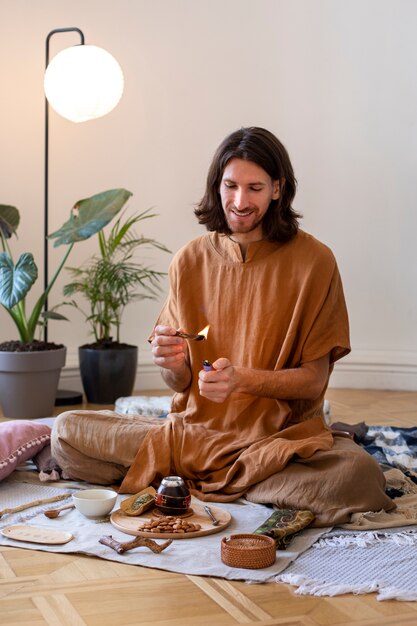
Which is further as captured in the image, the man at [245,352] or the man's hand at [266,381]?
the man at [245,352]

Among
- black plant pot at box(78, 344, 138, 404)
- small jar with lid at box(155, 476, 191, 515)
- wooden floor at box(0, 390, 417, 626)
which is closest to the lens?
wooden floor at box(0, 390, 417, 626)

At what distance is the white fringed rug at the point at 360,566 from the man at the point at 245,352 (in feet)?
0.79

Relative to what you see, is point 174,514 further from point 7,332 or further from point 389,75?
point 389,75

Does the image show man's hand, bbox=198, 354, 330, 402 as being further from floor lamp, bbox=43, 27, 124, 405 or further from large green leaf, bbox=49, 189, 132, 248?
floor lamp, bbox=43, 27, 124, 405

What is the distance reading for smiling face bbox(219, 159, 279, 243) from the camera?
295cm

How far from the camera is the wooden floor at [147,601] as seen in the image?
79.9 inches

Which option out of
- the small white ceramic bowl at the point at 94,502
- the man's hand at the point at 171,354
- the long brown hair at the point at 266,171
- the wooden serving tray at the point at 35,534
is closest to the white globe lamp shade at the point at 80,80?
the long brown hair at the point at 266,171

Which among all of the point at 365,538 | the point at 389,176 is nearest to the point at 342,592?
the point at 365,538

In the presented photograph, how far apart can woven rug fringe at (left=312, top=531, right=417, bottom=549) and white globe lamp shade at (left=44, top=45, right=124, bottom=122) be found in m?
2.79

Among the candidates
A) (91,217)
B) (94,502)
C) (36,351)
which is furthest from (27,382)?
(94,502)

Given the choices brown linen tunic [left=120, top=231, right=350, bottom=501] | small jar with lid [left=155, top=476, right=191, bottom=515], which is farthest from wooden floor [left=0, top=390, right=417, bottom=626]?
brown linen tunic [left=120, top=231, right=350, bottom=501]

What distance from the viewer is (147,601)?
214 centimetres

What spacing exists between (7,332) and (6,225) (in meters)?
0.73

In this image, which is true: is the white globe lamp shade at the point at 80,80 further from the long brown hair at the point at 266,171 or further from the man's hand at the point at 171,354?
the man's hand at the point at 171,354
